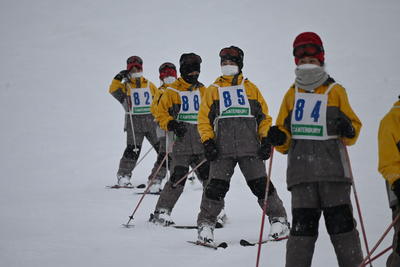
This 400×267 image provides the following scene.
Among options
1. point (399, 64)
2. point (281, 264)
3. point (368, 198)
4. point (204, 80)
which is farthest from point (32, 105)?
point (281, 264)

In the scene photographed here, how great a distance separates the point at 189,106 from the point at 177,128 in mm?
377

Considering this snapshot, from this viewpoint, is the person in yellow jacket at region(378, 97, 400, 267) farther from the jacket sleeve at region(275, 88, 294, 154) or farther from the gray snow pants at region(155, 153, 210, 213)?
the gray snow pants at region(155, 153, 210, 213)

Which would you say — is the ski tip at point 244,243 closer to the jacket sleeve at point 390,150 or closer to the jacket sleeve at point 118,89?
the jacket sleeve at point 390,150

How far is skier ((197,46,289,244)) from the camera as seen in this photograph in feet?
19.7

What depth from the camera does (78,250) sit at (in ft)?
19.5

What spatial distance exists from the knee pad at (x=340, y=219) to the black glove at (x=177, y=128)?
132 inches

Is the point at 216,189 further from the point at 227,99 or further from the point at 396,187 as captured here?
the point at 396,187

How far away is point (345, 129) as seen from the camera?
4211 mm

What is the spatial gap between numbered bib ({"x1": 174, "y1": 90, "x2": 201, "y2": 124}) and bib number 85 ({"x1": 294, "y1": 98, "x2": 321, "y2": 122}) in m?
3.13

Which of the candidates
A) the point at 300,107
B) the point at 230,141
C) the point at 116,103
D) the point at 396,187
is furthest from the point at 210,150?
the point at 116,103

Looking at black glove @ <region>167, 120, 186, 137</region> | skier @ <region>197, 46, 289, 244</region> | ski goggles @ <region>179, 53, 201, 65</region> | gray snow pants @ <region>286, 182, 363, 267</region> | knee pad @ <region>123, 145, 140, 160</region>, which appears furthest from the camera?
knee pad @ <region>123, 145, 140, 160</region>

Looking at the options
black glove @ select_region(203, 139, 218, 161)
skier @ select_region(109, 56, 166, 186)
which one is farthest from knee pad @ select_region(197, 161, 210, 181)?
skier @ select_region(109, 56, 166, 186)

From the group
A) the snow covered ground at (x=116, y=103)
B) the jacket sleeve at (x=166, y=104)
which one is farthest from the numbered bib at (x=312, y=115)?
the jacket sleeve at (x=166, y=104)

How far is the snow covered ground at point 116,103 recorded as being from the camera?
6.31 m
